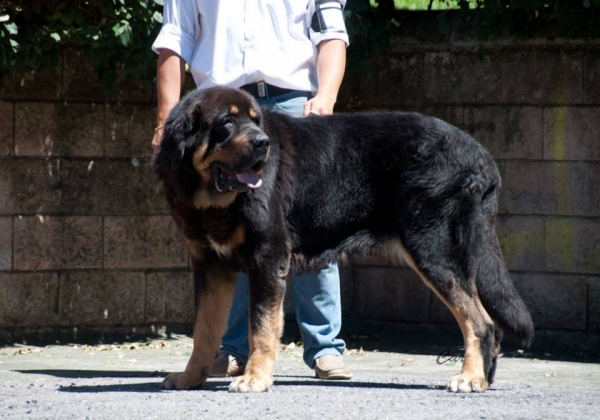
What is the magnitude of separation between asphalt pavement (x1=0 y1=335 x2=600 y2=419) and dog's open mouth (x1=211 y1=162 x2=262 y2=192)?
97cm

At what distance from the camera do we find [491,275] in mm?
5582

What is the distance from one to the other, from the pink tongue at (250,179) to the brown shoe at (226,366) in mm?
1319

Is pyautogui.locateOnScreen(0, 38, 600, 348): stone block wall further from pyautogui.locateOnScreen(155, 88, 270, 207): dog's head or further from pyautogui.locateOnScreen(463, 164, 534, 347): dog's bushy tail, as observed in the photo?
pyautogui.locateOnScreen(155, 88, 270, 207): dog's head

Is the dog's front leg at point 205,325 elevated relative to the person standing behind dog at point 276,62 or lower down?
lower down

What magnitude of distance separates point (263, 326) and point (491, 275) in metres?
1.24

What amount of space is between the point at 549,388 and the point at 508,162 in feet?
7.54

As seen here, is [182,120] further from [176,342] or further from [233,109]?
[176,342]

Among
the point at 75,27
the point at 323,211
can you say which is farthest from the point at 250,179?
the point at 75,27

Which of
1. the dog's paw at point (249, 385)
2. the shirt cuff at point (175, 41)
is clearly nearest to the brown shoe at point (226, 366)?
the dog's paw at point (249, 385)

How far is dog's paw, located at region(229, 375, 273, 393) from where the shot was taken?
512cm

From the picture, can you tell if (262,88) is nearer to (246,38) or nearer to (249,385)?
(246,38)

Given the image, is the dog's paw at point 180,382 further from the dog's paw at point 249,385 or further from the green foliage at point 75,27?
the green foliage at point 75,27

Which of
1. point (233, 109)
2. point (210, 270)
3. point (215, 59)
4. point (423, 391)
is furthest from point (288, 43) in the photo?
point (423, 391)

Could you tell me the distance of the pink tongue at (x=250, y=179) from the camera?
5.11m
